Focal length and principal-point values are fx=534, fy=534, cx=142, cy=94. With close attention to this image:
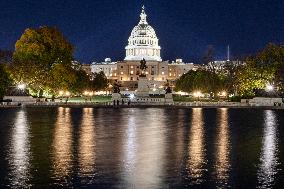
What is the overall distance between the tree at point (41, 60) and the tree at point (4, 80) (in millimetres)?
1613

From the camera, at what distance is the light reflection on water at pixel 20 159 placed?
1744cm

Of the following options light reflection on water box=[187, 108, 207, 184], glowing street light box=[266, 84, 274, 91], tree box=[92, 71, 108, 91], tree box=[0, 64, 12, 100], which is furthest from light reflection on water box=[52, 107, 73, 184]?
tree box=[92, 71, 108, 91]

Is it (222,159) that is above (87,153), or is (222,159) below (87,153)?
below

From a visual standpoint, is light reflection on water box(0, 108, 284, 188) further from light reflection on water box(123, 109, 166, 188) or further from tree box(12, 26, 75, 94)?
tree box(12, 26, 75, 94)

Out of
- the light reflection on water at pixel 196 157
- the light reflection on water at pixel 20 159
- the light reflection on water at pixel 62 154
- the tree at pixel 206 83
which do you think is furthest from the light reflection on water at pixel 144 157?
the tree at pixel 206 83

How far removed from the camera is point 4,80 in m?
85.5

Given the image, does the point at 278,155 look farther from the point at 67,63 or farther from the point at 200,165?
the point at 67,63

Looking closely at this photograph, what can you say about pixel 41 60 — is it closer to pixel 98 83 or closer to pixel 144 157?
pixel 98 83

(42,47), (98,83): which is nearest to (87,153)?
(42,47)

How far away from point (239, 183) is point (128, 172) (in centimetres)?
403

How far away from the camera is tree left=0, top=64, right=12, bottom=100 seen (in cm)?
8438

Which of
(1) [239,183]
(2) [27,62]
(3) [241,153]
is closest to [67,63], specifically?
(2) [27,62]

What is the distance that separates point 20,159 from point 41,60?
66743mm

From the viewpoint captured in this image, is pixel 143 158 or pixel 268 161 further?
pixel 143 158
